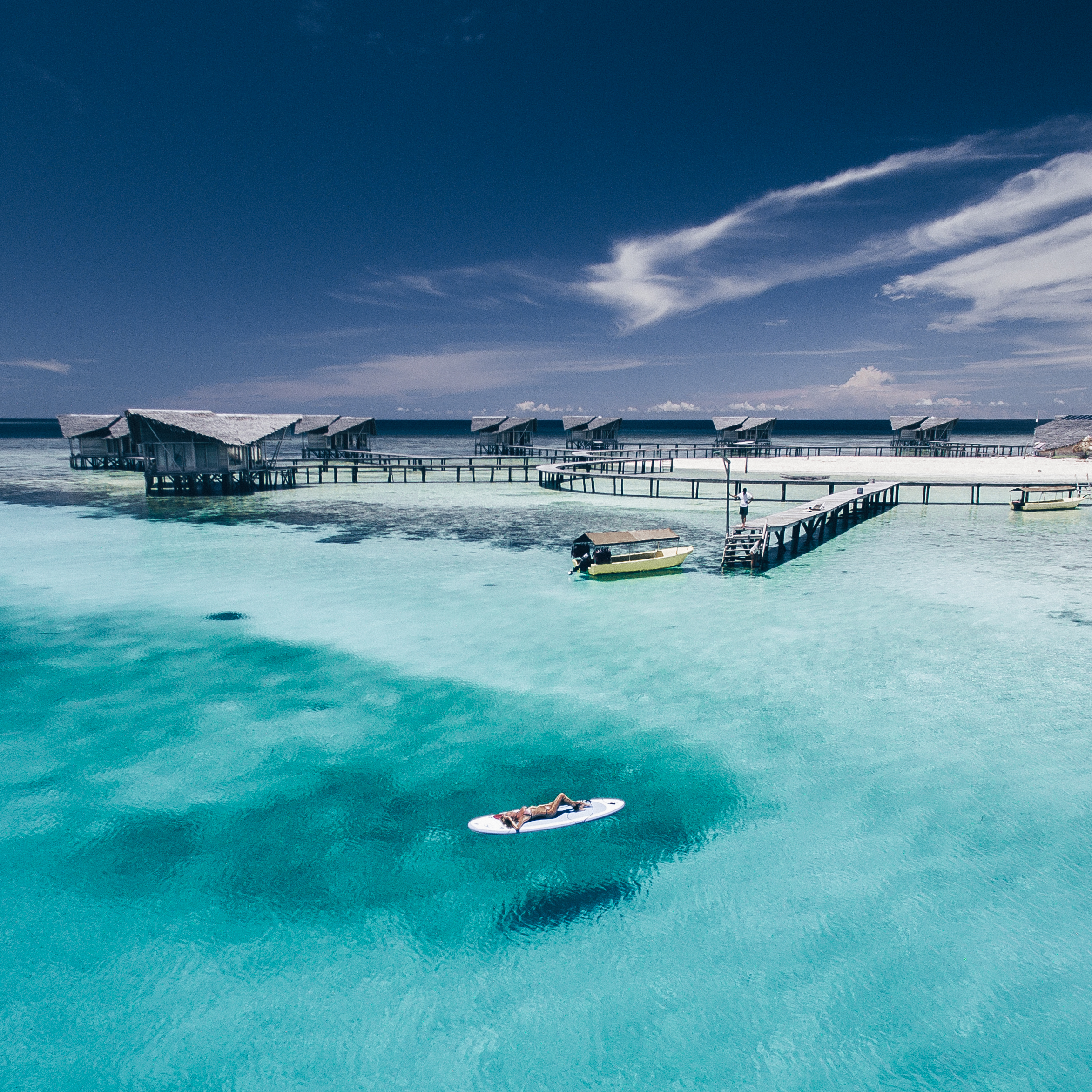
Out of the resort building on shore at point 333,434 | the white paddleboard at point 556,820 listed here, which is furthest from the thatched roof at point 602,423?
the white paddleboard at point 556,820

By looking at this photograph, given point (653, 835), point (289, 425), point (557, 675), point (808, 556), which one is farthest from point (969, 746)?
point (289, 425)

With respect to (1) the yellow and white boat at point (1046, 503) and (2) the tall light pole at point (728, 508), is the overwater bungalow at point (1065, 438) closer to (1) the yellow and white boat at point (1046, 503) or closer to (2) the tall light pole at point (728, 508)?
(1) the yellow and white boat at point (1046, 503)

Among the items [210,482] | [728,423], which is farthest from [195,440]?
[728,423]

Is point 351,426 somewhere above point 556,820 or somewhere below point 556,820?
above

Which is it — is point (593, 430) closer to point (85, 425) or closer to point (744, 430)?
point (744, 430)

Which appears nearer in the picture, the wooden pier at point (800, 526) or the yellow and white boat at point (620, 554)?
the yellow and white boat at point (620, 554)

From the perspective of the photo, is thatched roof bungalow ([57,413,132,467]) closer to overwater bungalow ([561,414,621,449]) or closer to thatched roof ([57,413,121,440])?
thatched roof ([57,413,121,440])

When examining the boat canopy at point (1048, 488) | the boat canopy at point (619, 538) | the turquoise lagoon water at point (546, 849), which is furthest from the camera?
the boat canopy at point (1048, 488)
